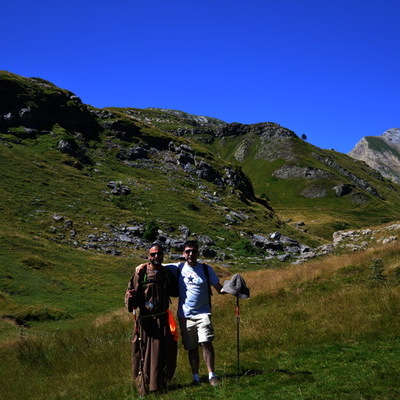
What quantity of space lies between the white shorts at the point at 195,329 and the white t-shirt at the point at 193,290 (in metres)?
0.12

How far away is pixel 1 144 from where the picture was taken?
70.2 m

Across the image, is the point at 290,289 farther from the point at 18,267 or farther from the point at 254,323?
the point at 18,267

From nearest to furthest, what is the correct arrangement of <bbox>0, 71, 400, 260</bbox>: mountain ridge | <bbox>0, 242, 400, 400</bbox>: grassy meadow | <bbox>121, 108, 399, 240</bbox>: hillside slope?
<bbox>0, 242, 400, 400</bbox>: grassy meadow
<bbox>0, 71, 400, 260</bbox>: mountain ridge
<bbox>121, 108, 399, 240</bbox>: hillside slope

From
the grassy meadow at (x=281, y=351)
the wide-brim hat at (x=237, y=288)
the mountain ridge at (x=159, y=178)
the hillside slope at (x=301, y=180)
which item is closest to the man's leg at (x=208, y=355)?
the grassy meadow at (x=281, y=351)

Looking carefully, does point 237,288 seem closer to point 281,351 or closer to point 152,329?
point 152,329

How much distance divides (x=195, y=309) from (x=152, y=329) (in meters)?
0.95

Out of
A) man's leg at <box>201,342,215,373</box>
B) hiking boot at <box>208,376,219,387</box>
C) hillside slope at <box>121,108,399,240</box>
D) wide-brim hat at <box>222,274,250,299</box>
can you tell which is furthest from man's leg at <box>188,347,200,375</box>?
hillside slope at <box>121,108,399,240</box>

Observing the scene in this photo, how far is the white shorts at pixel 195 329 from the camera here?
7621mm

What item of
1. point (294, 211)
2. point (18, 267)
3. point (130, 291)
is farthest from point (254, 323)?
point (294, 211)

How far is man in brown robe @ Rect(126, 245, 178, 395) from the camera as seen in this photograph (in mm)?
7543

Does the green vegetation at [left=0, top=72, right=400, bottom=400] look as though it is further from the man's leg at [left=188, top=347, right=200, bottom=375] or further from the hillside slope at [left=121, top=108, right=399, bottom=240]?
the hillside slope at [left=121, top=108, right=399, bottom=240]

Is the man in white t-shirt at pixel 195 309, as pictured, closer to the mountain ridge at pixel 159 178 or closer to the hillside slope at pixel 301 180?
the mountain ridge at pixel 159 178

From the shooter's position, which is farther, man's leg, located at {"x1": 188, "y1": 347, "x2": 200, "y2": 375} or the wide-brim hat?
the wide-brim hat

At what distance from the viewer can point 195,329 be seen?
25.6 ft
